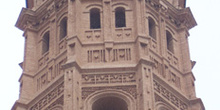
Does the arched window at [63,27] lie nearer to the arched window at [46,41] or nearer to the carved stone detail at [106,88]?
the arched window at [46,41]

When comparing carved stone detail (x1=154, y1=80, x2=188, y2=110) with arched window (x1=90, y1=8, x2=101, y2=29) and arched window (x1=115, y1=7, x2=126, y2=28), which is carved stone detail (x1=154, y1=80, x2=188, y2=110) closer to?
arched window (x1=115, y1=7, x2=126, y2=28)

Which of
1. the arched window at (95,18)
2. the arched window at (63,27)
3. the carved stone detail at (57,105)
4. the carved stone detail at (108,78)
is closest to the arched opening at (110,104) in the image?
the carved stone detail at (108,78)

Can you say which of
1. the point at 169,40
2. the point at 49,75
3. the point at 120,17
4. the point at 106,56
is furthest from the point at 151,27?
the point at 49,75

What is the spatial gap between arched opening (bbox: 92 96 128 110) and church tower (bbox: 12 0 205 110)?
0.05 meters

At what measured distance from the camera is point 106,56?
159ft

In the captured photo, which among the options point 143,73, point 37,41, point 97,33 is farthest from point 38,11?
point 143,73

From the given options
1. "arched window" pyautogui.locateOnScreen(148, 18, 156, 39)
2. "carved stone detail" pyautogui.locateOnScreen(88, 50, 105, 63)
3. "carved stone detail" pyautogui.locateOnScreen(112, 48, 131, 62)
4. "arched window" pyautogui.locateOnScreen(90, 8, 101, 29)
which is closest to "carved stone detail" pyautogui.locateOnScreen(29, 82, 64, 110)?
"carved stone detail" pyautogui.locateOnScreen(88, 50, 105, 63)

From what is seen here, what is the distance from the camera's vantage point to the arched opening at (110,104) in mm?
46875

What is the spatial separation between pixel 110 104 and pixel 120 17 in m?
5.71

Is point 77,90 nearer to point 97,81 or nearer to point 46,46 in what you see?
point 97,81

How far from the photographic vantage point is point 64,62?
48781 millimetres

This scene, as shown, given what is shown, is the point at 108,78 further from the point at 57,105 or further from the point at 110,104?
the point at 57,105

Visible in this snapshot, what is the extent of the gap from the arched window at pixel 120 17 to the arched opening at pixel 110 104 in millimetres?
5160

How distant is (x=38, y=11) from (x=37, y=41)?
200 cm
